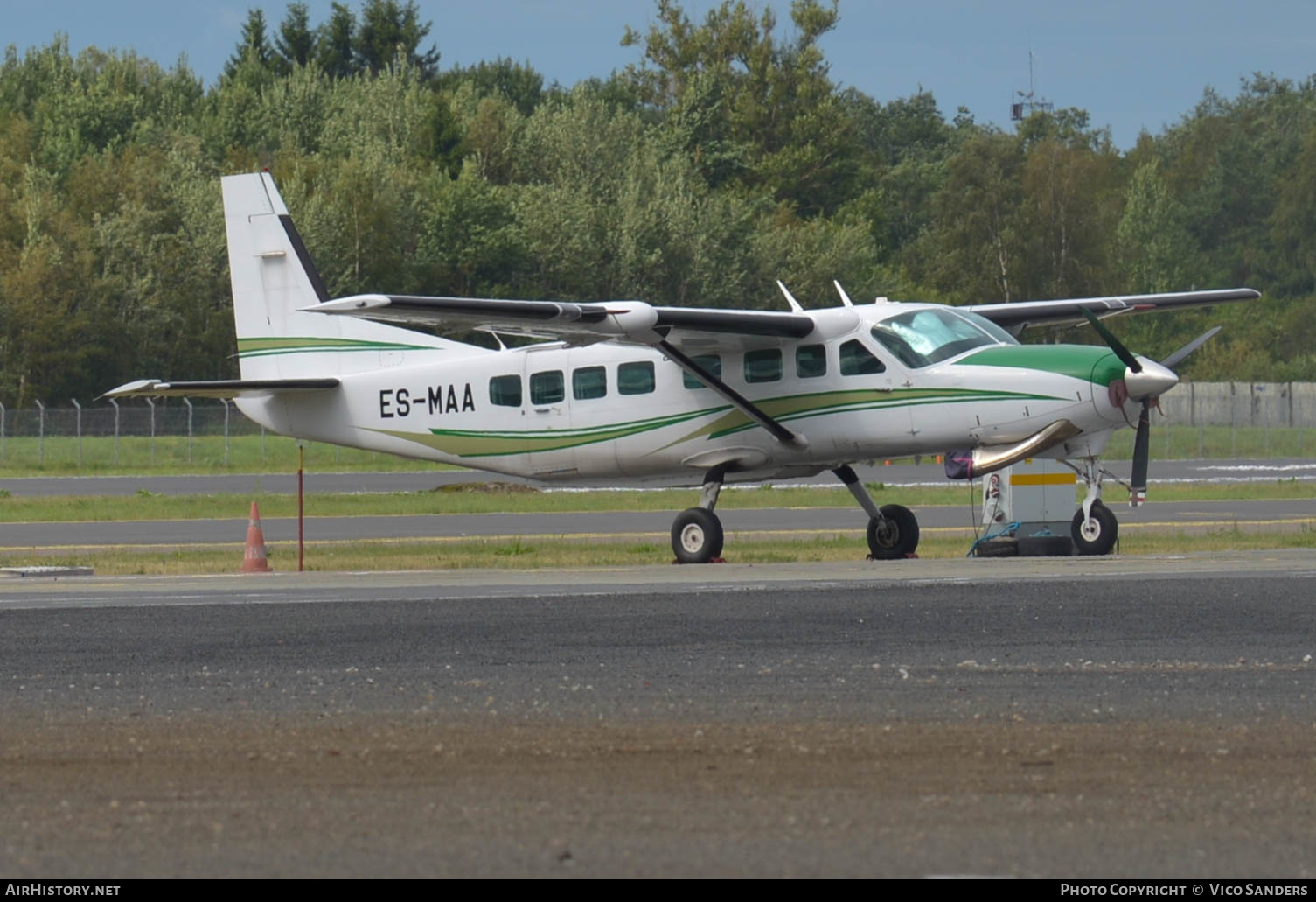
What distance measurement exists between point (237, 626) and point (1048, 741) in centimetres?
734

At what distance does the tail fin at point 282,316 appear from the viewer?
24844 millimetres

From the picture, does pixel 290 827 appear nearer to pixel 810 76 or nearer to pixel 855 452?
pixel 855 452

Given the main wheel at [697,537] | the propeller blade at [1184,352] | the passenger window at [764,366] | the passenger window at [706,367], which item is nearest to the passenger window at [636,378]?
the passenger window at [706,367]

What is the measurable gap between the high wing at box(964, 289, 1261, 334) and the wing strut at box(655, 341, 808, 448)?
11.2 ft

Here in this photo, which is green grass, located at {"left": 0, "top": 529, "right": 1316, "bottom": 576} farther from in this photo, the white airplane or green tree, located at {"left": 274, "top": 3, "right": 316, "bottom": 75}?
green tree, located at {"left": 274, "top": 3, "right": 316, "bottom": 75}

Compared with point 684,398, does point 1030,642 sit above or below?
below

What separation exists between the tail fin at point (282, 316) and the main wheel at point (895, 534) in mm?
6400

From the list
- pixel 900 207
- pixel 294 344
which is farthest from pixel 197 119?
Answer: pixel 294 344

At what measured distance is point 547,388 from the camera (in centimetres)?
2322

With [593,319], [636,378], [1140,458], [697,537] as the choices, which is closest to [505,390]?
[636,378]

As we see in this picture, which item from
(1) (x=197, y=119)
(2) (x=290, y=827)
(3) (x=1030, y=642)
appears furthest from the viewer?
(1) (x=197, y=119)

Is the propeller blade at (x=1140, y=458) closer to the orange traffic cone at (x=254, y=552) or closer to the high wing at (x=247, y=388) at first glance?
the orange traffic cone at (x=254, y=552)

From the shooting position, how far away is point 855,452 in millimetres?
21516

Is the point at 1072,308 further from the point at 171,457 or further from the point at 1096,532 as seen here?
the point at 171,457
